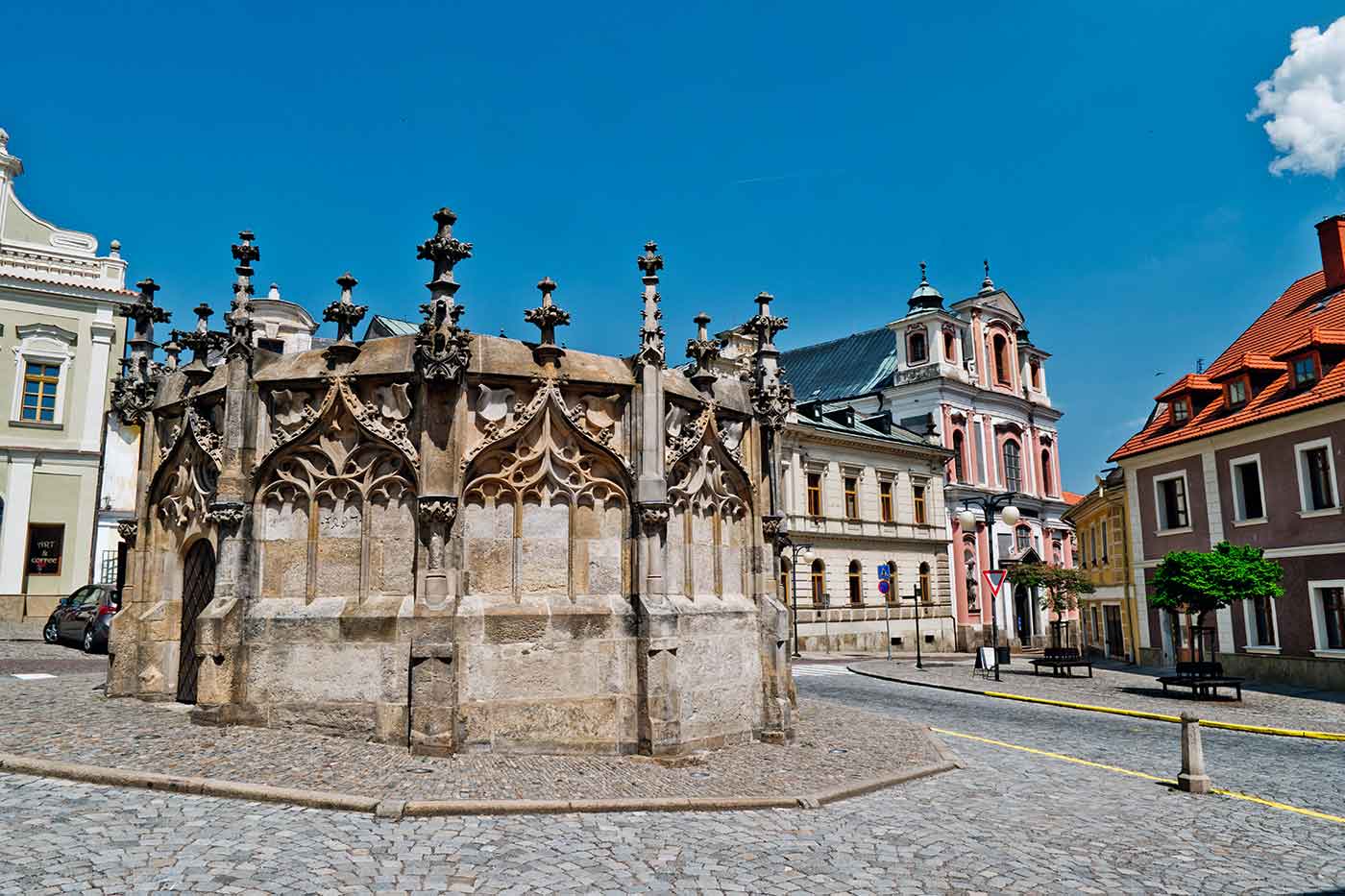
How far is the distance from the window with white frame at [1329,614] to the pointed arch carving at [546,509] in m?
21.6

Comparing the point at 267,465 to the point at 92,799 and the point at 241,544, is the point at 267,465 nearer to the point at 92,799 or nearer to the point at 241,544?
the point at 241,544

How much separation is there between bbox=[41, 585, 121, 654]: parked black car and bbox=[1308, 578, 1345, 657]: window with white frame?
30985 mm

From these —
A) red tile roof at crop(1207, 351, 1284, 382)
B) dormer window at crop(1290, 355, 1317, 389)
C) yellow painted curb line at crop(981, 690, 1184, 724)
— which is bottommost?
yellow painted curb line at crop(981, 690, 1184, 724)

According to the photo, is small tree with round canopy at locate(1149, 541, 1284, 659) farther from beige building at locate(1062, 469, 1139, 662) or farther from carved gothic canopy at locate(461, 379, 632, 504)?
carved gothic canopy at locate(461, 379, 632, 504)

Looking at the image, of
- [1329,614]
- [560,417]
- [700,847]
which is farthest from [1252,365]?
[700,847]

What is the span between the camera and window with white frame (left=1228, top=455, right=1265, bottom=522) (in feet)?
89.2

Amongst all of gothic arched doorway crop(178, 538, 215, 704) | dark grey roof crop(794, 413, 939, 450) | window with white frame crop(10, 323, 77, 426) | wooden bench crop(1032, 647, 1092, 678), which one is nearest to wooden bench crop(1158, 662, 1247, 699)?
wooden bench crop(1032, 647, 1092, 678)

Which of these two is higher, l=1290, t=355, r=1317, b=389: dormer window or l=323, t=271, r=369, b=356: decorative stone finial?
l=1290, t=355, r=1317, b=389: dormer window

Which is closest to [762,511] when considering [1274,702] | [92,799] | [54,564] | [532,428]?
[532,428]

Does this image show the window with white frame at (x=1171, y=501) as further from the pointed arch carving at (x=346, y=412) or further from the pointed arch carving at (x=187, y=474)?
the pointed arch carving at (x=187, y=474)

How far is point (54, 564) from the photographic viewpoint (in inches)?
1372

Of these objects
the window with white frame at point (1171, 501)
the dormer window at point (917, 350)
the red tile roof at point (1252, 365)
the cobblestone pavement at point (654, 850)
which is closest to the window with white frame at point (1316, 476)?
the red tile roof at point (1252, 365)

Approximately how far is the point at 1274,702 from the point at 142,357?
24.1 m

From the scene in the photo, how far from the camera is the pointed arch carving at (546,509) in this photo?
1155 cm
